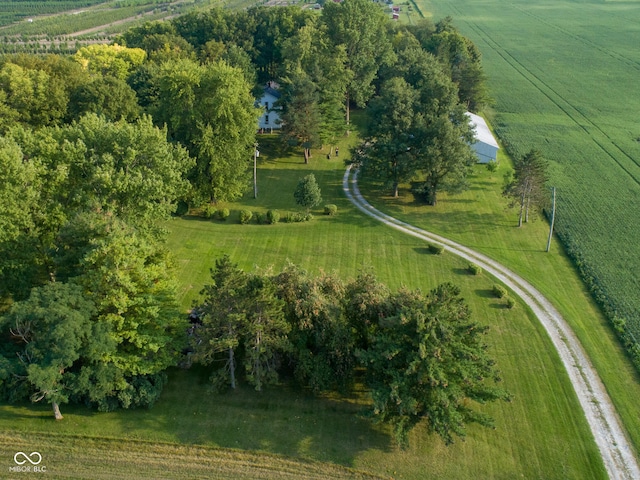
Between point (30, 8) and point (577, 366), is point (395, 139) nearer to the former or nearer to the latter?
point (577, 366)

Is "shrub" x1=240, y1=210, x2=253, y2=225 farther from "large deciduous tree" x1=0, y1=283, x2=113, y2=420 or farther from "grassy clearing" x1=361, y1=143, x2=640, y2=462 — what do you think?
"large deciduous tree" x1=0, y1=283, x2=113, y2=420

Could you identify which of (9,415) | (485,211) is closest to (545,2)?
(485,211)

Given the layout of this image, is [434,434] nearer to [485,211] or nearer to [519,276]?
[519,276]

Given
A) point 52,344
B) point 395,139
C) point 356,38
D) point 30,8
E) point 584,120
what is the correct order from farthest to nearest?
1. point 30,8
2. point 584,120
3. point 356,38
4. point 395,139
5. point 52,344

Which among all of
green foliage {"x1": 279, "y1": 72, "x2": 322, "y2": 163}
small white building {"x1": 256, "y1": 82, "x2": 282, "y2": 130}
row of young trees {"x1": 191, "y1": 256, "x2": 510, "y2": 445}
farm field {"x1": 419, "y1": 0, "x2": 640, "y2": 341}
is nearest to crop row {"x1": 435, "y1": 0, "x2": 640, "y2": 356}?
farm field {"x1": 419, "y1": 0, "x2": 640, "y2": 341}

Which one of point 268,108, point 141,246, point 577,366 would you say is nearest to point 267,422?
point 141,246
